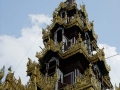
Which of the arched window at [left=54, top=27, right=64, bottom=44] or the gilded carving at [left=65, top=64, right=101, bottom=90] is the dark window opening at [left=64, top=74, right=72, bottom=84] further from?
the arched window at [left=54, top=27, right=64, bottom=44]

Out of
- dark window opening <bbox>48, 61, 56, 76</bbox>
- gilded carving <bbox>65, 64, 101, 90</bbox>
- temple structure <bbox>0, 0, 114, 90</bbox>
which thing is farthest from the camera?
dark window opening <bbox>48, 61, 56, 76</bbox>

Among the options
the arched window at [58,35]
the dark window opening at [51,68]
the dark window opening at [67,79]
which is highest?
the arched window at [58,35]

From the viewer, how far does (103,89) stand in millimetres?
24094

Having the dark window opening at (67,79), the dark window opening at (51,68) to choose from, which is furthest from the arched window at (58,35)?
the dark window opening at (67,79)

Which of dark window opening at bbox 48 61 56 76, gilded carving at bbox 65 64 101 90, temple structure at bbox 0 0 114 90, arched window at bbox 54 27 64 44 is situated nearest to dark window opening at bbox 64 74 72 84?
temple structure at bbox 0 0 114 90

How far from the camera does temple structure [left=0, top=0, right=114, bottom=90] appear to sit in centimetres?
1825

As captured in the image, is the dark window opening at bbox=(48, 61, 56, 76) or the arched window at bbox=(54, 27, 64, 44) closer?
the dark window opening at bbox=(48, 61, 56, 76)

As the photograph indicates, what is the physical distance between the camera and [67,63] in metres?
22.4

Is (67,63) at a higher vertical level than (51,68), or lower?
higher

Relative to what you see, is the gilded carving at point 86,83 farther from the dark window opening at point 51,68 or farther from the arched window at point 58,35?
the arched window at point 58,35

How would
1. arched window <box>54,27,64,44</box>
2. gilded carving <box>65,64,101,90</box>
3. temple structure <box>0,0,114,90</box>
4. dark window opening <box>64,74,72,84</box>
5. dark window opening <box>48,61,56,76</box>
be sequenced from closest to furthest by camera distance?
gilded carving <box>65,64,101,90</box> < temple structure <box>0,0,114,90</box> < dark window opening <box>64,74,72,84</box> < dark window opening <box>48,61,56,76</box> < arched window <box>54,27,64,44</box>

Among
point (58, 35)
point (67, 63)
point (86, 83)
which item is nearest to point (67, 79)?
point (67, 63)

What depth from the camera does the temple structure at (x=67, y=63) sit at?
18.2 metres

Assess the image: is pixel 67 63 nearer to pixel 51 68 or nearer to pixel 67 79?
pixel 51 68
